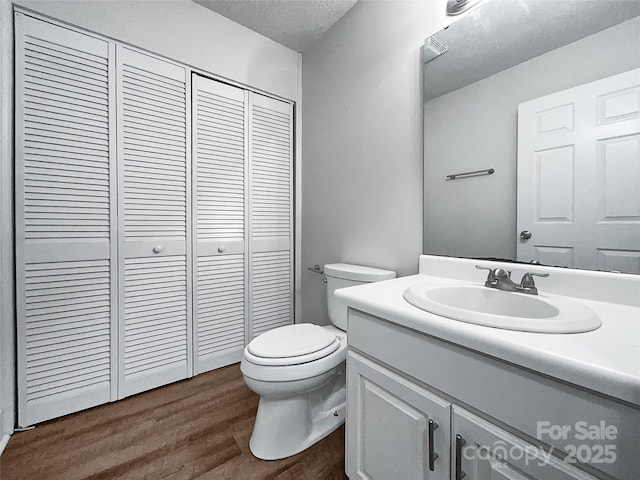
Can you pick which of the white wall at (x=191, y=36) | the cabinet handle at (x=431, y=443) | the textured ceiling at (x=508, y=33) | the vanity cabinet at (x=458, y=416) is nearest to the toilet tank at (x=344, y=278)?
the vanity cabinet at (x=458, y=416)

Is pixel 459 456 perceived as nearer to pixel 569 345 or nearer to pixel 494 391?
pixel 494 391

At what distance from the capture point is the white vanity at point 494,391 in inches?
19.3

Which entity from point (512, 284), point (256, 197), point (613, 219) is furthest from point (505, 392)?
point (256, 197)

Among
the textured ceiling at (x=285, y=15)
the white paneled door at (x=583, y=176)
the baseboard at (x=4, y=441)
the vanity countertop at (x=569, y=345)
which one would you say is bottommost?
the baseboard at (x=4, y=441)

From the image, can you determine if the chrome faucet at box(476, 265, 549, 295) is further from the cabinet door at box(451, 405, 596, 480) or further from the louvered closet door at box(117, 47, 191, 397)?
the louvered closet door at box(117, 47, 191, 397)

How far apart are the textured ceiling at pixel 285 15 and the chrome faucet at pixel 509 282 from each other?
178 centimetres

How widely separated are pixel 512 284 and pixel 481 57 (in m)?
0.97

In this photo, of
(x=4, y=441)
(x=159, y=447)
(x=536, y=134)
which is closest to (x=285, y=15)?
(x=536, y=134)

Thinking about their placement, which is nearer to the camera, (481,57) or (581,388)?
(581,388)

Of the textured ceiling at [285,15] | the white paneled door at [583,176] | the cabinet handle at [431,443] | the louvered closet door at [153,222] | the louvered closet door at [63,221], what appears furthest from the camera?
the textured ceiling at [285,15]

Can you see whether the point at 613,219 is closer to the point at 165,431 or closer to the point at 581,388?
the point at 581,388

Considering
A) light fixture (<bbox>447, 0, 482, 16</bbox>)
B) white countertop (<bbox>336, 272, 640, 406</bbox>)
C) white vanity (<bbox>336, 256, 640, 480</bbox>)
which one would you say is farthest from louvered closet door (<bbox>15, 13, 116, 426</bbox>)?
light fixture (<bbox>447, 0, 482, 16</bbox>)

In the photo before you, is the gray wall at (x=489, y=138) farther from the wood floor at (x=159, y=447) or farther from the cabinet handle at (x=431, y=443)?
the wood floor at (x=159, y=447)

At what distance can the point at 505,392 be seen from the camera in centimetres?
60
